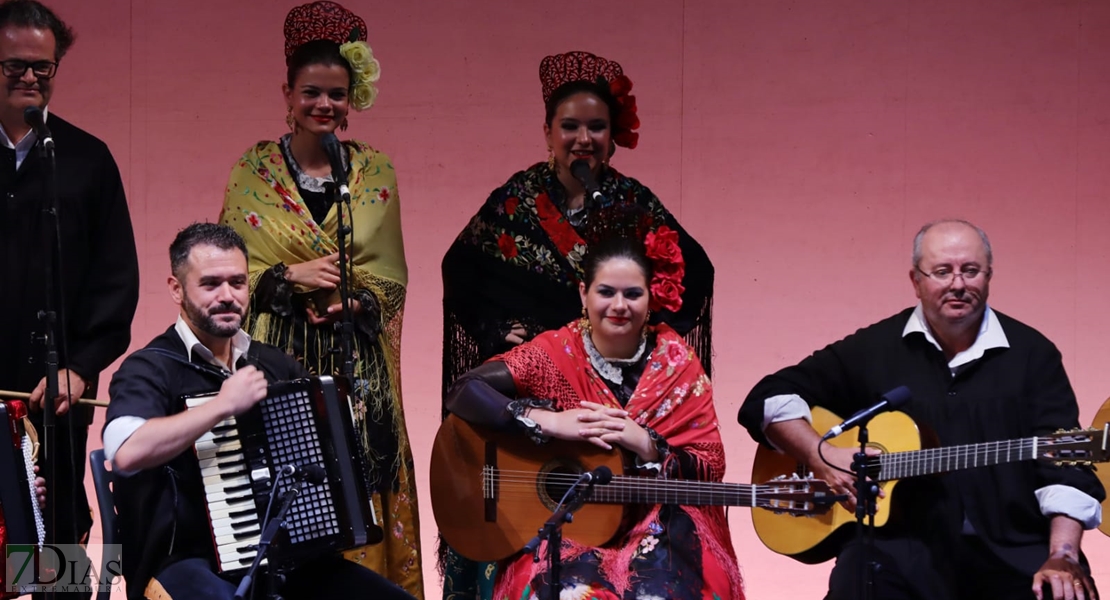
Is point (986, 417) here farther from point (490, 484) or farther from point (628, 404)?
point (490, 484)

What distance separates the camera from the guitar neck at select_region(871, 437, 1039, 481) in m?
3.76

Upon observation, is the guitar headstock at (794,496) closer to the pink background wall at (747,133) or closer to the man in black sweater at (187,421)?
the man in black sweater at (187,421)

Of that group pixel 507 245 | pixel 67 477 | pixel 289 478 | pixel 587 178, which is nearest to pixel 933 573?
pixel 587 178

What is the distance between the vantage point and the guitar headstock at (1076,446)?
3691 millimetres

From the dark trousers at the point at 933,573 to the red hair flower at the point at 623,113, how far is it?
1489 millimetres

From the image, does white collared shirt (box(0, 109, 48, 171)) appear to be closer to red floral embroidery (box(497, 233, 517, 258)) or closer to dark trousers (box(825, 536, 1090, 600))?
red floral embroidery (box(497, 233, 517, 258))

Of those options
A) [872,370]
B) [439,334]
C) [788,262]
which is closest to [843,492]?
[872,370]

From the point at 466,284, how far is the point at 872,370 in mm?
1303

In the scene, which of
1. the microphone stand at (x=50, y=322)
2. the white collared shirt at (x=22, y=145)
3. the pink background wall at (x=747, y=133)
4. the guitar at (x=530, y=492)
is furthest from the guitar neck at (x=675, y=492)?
the pink background wall at (x=747, y=133)

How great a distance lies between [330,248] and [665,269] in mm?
996

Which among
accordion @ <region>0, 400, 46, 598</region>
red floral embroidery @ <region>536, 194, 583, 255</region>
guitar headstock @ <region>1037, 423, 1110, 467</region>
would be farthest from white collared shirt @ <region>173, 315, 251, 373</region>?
guitar headstock @ <region>1037, 423, 1110, 467</region>

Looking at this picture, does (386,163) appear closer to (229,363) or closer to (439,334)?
(229,363)

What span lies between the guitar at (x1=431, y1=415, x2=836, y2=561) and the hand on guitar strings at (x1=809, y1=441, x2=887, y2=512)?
0.24ft

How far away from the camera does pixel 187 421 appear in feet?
10.9
